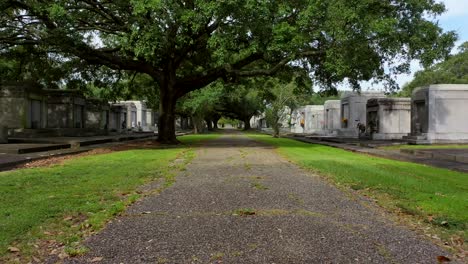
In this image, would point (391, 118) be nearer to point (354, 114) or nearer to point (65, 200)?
point (354, 114)

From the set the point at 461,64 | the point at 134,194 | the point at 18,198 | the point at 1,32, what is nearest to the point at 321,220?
the point at 134,194

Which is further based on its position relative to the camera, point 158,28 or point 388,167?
point 158,28

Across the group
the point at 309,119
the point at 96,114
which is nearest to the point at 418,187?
the point at 96,114

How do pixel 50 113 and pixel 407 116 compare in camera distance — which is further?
pixel 407 116

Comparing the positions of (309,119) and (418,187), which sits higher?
(309,119)

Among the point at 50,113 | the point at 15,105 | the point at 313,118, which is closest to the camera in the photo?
the point at 15,105

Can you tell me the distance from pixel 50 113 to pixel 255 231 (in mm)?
33161

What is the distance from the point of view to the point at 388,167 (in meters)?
14.1

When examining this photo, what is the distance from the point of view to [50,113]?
117ft

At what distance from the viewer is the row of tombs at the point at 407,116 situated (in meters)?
29.1

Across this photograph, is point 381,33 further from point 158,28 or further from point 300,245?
point 300,245

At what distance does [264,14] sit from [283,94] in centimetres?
2887

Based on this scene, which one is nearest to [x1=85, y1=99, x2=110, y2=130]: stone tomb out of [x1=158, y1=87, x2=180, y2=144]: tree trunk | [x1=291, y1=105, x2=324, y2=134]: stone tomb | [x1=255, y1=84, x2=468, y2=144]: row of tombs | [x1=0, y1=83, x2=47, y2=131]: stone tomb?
[x1=0, y1=83, x2=47, y2=131]: stone tomb

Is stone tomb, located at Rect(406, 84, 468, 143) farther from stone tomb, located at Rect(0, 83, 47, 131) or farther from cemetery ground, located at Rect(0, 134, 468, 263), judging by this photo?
stone tomb, located at Rect(0, 83, 47, 131)
